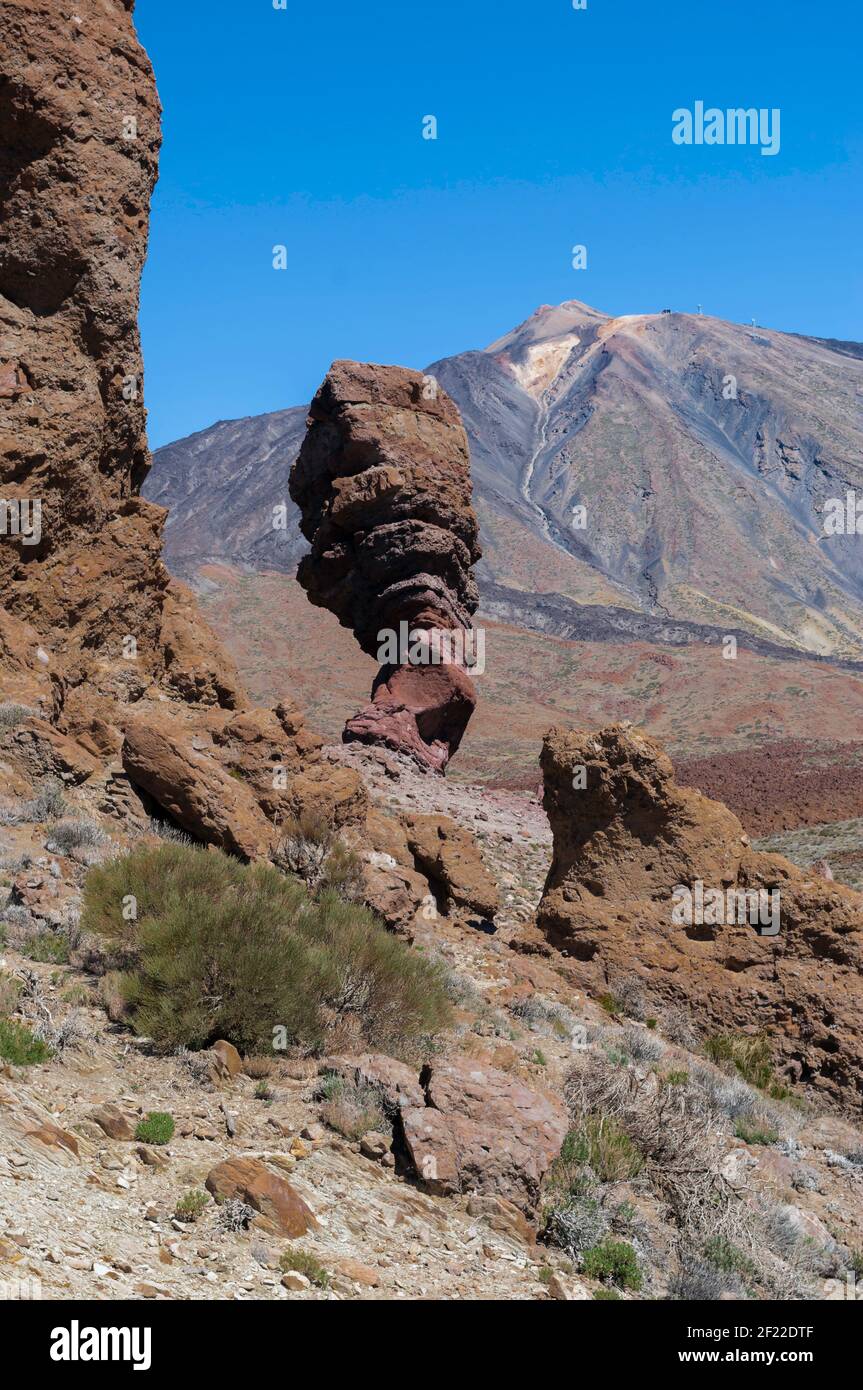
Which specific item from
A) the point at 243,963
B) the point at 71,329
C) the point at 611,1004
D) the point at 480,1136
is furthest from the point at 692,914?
the point at 71,329

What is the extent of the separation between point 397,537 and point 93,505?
35.1ft

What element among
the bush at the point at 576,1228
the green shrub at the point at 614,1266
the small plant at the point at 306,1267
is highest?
the small plant at the point at 306,1267

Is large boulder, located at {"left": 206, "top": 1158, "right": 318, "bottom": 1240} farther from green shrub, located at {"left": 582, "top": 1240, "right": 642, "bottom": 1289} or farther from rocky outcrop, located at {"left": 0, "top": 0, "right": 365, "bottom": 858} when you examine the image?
rocky outcrop, located at {"left": 0, "top": 0, "right": 365, "bottom": 858}

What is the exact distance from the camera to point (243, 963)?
19.1 ft

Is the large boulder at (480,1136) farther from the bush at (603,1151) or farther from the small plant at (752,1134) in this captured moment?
the small plant at (752,1134)

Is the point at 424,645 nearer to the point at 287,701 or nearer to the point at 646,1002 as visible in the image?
the point at 287,701

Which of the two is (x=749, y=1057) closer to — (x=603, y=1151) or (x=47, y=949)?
(x=603, y=1151)

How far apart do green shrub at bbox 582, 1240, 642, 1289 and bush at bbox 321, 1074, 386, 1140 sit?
42.3 inches

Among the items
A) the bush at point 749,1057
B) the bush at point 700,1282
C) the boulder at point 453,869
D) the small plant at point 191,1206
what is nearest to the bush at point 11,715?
the boulder at point 453,869

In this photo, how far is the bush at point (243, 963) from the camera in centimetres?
567

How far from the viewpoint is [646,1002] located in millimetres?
9016

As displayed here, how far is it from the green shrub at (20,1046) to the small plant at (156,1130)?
58 cm
